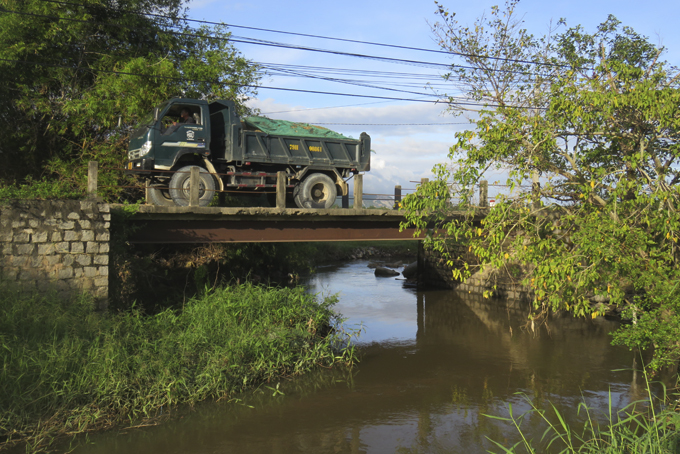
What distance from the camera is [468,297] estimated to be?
18.5m

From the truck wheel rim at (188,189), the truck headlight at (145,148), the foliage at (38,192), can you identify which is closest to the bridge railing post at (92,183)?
the foliage at (38,192)

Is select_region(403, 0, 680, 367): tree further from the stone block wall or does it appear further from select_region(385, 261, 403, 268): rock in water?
select_region(385, 261, 403, 268): rock in water

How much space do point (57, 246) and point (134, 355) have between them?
9.04 feet

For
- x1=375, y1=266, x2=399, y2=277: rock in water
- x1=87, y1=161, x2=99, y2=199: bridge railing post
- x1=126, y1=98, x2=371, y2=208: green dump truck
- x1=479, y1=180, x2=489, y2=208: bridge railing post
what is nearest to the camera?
x1=87, y1=161, x2=99, y2=199: bridge railing post

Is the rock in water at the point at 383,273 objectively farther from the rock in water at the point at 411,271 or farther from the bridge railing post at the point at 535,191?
the bridge railing post at the point at 535,191

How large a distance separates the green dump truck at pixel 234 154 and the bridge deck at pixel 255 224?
62cm

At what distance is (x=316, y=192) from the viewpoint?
13.2 m

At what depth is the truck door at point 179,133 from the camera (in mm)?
11484

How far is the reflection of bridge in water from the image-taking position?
1087 centimetres

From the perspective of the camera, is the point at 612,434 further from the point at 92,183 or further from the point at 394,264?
the point at 394,264

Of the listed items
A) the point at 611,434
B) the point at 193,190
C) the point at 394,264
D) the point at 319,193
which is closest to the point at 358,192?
the point at 319,193

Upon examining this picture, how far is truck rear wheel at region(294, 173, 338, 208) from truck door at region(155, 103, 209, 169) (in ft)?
8.12

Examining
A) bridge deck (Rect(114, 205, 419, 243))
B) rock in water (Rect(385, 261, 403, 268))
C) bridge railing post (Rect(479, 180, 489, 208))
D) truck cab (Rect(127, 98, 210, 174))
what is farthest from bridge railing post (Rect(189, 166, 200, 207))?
rock in water (Rect(385, 261, 403, 268))

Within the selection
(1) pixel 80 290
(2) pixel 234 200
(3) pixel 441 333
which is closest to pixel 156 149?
(1) pixel 80 290
